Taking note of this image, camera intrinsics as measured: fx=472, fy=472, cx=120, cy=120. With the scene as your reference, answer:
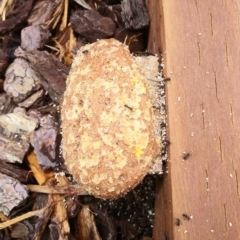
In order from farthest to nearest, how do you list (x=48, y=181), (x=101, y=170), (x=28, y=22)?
(x=28, y=22), (x=48, y=181), (x=101, y=170)

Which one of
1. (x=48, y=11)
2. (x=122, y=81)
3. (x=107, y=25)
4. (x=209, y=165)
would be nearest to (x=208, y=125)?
(x=209, y=165)

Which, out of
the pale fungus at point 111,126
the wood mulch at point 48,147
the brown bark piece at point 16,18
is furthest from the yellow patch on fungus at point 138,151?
the brown bark piece at point 16,18

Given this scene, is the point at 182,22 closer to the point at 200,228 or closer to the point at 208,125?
the point at 208,125

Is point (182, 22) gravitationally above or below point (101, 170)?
above

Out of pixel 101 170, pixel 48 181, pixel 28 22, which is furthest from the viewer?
pixel 28 22

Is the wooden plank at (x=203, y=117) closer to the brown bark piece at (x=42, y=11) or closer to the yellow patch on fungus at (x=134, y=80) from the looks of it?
the yellow patch on fungus at (x=134, y=80)

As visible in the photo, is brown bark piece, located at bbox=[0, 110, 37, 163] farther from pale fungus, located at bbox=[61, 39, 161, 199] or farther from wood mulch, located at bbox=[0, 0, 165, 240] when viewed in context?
pale fungus, located at bbox=[61, 39, 161, 199]
